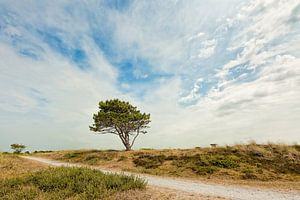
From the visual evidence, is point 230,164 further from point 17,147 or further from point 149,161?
point 17,147

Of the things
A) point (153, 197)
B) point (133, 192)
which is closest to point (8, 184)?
point (133, 192)

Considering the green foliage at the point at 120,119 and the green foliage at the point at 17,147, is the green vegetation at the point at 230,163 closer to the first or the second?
the green foliage at the point at 120,119

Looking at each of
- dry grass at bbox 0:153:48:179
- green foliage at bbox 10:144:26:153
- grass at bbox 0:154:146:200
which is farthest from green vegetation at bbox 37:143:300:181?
green foliage at bbox 10:144:26:153

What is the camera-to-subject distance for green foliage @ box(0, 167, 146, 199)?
30.5 ft

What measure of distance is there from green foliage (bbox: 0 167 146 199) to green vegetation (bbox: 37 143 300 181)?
9.48 metres

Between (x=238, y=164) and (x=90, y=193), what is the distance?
572 inches

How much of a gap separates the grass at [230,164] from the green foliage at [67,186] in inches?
369

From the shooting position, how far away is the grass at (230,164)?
18.1 metres

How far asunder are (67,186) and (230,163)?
14.0m

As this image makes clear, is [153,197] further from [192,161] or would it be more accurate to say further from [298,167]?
[298,167]

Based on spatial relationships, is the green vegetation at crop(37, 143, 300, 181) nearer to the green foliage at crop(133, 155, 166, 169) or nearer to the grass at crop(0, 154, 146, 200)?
the green foliage at crop(133, 155, 166, 169)

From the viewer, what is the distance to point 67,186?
10.3m

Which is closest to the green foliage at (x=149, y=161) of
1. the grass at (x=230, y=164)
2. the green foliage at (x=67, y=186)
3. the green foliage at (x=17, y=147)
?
the grass at (x=230, y=164)

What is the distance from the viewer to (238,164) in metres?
20.2
